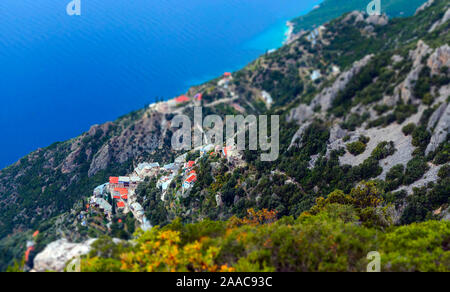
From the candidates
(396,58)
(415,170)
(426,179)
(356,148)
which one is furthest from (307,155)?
(396,58)

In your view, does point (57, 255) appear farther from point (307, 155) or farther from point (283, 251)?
point (307, 155)

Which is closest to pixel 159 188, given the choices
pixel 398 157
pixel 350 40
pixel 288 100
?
pixel 398 157

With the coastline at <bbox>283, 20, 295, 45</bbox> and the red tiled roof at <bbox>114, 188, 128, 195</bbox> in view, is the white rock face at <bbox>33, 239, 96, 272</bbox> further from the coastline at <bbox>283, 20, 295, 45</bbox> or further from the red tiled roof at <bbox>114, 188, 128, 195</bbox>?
the coastline at <bbox>283, 20, 295, 45</bbox>

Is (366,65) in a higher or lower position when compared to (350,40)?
lower

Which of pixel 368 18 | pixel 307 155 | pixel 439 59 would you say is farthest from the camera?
pixel 368 18

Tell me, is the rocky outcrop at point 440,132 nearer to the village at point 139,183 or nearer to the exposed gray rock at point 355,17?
the village at point 139,183
